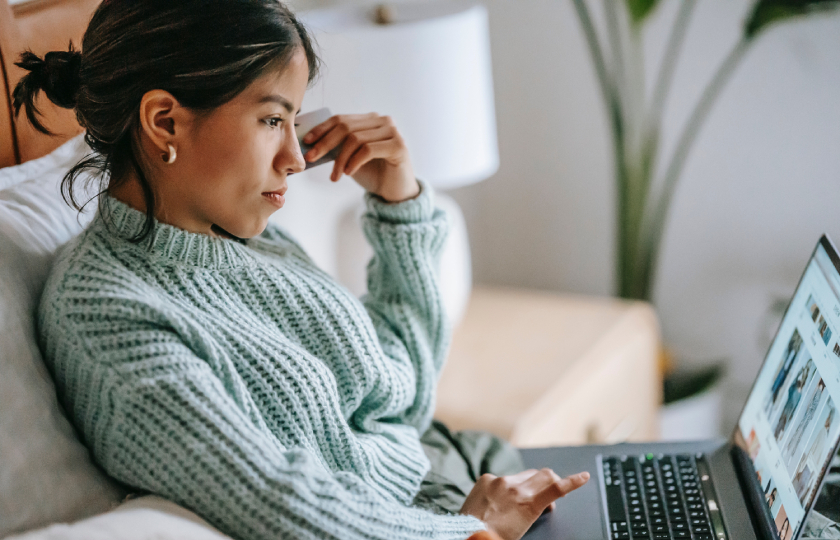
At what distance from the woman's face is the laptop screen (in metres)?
0.56

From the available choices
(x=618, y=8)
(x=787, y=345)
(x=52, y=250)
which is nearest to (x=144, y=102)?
(x=52, y=250)

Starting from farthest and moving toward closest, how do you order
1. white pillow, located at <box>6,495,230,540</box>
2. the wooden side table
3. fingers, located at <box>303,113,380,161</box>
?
the wooden side table
fingers, located at <box>303,113,380,161</box>
white pillow, located at <box>6,495,230,540</box>

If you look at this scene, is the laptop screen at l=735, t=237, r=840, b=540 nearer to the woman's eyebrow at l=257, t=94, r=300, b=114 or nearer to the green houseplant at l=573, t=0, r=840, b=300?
the woman's eyebrow at l=257, t=94, r=300, b=114

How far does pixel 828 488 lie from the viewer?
911mm

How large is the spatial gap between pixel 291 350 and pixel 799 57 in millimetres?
1462

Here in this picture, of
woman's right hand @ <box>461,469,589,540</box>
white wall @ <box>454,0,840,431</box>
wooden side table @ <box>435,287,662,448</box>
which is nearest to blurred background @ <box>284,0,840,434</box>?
white wall @ <box>454,0,840,431</box>

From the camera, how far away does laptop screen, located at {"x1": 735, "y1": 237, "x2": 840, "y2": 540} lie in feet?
2.47

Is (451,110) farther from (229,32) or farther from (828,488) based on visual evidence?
(828,488)

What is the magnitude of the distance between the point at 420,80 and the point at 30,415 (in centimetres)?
89

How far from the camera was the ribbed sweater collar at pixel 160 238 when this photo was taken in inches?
31.4

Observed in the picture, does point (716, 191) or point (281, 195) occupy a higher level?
point (716, 191)

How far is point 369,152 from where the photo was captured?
99cm

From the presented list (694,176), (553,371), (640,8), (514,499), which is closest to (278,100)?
(514,499)

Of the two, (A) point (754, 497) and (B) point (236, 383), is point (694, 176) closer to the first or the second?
(A) point (754, 497)
